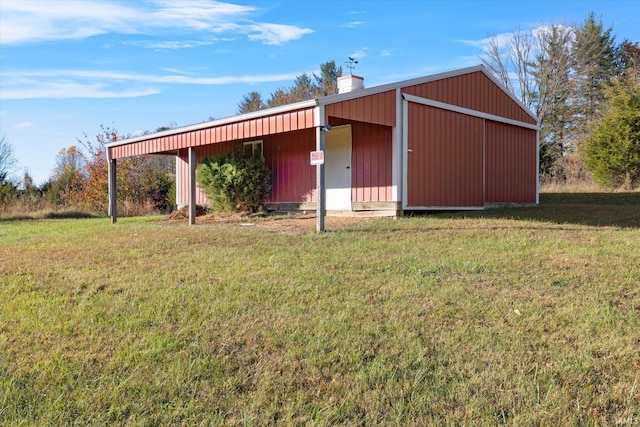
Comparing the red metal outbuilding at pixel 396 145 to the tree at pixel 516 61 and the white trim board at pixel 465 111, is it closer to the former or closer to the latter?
the white trim board at pixel 465 111

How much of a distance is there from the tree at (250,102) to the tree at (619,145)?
22039mm

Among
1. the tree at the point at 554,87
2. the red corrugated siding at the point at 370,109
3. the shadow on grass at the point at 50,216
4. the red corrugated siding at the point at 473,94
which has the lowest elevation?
the shadow on grass at the point at 50,216

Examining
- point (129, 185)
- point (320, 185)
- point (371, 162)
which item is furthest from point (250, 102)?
point (320, 185)

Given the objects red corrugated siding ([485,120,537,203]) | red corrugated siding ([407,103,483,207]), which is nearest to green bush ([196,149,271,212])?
red corrugated siding ([407,103,483,207])

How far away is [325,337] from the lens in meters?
2.93

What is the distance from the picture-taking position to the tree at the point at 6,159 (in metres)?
18.7

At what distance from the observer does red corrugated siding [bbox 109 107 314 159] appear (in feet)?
26.4

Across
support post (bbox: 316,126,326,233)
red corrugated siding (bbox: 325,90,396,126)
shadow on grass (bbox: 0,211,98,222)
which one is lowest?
shadow on grass (bbox: 0,211,98,222)

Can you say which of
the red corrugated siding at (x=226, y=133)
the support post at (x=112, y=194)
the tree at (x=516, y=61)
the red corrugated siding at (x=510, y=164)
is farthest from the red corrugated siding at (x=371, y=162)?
the tree at (x=516, y=61)

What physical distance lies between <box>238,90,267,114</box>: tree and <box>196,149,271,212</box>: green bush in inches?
889

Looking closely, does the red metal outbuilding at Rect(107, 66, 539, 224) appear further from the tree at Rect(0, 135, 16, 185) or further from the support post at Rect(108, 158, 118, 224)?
the tree at Rect(0, 135, 16, 185)

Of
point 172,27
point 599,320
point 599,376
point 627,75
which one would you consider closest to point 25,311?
point 599,376

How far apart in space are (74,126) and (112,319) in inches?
798

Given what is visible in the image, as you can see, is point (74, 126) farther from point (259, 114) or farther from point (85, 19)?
point (259, 114)
